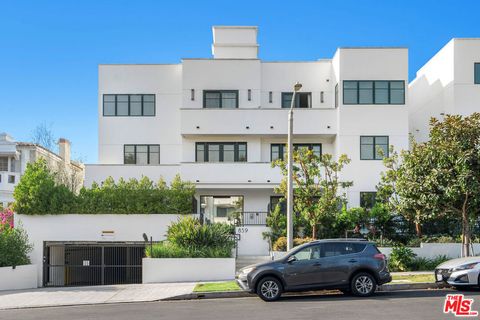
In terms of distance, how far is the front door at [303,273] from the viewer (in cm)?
1566

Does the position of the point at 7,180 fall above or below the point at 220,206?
above

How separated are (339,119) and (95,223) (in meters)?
13.5

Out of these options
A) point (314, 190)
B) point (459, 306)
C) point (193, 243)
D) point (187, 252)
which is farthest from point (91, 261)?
point (459, 306)

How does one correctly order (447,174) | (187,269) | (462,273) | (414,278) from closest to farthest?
(462,273) < (414,278) < (447,174) < (187,269)

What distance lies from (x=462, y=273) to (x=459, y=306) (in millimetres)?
3188

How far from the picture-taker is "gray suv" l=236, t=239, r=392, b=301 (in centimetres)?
1569

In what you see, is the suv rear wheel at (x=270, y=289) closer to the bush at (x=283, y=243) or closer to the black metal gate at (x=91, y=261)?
the bush at (x=283, y=243)

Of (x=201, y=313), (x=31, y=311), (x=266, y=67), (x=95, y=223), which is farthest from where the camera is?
(x=266, y=67)

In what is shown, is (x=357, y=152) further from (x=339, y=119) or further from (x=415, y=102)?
(x=415, y=102)

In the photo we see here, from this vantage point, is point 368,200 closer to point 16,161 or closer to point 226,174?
point 226,174

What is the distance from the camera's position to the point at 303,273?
15.7m

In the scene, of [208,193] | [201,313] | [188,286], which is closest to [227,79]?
[208,193]

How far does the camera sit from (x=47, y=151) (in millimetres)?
45875

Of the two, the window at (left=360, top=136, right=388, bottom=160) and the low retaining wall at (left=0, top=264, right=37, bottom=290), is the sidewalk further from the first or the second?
the window at (left=360, top=136, right=388, bottom=160)
